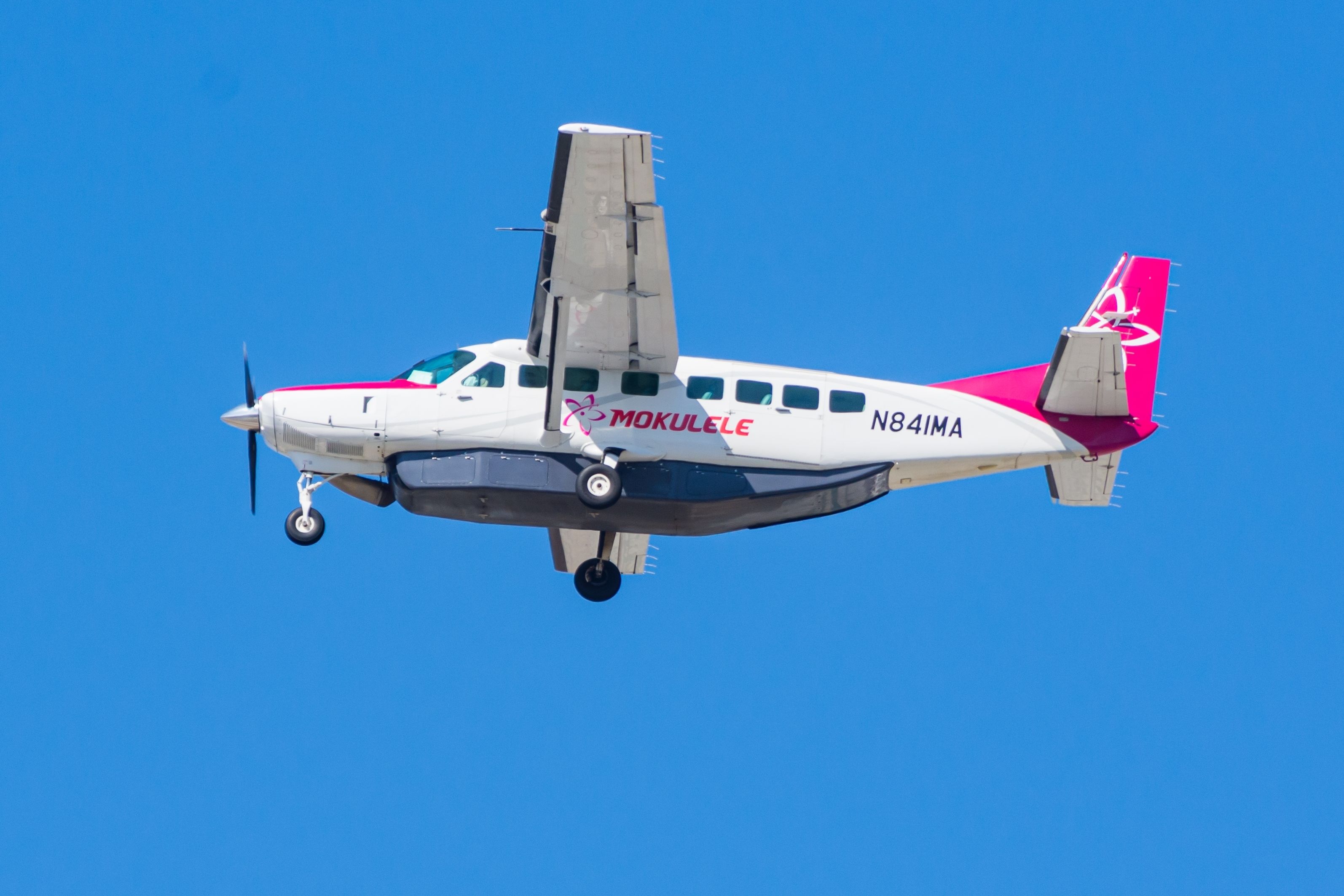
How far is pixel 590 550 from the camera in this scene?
87.8 ft

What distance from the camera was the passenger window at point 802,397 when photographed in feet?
76.3

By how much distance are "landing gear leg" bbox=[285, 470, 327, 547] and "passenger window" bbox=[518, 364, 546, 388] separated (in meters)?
3.34

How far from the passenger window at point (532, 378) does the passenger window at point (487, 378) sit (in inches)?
9.7

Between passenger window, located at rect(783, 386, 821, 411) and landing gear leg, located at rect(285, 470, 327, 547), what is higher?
passenger window, located at rect(783, 386, 821, 411)

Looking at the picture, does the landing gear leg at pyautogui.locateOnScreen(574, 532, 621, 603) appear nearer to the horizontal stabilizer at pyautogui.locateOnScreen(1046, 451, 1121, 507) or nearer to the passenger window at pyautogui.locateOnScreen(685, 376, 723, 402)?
the passenger window at pyautogui.locateOnScreen(685, 376, 723, 402)

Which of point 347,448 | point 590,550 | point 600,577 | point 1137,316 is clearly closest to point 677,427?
point 600,577

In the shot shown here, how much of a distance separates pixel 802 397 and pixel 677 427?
1.79 meters

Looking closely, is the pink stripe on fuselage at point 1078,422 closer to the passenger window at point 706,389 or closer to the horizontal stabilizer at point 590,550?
the passenger window at point 706,389

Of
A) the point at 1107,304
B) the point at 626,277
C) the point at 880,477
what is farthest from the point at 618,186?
the point at 1107,304

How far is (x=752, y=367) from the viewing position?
925 inches

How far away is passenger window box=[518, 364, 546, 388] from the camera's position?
23.4 m

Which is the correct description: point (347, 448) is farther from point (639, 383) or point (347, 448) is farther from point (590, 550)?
point (590, 550)

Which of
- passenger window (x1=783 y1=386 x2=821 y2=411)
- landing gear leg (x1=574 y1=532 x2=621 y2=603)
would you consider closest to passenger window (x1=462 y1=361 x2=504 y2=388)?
landing gear leg (x1=574 y1=532 x2=621 y2=603)

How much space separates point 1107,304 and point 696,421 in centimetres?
612
